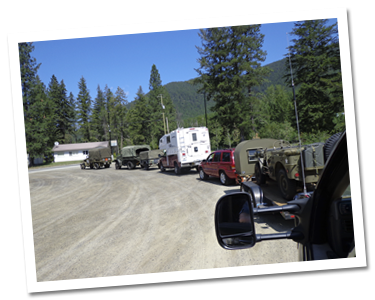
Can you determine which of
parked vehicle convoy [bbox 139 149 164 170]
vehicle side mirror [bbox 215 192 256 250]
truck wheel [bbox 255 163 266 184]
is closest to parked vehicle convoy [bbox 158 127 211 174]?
parked vehicle convoy [bbox 139 149 164 170]

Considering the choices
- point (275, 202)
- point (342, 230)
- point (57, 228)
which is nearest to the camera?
point (342, 230)

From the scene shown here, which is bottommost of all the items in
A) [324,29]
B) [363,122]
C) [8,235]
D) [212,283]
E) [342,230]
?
[212,283]

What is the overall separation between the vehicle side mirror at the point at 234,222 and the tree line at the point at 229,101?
1.32 m

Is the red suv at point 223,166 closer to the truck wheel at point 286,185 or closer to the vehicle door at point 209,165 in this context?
the vehicle door at point 209,165

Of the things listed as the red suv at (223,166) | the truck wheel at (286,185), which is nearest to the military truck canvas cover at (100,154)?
the red suv at (223,166)

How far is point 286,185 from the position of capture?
5.62 meters

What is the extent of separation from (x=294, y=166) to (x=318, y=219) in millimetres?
4096

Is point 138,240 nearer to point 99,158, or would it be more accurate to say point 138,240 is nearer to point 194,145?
point 194,145

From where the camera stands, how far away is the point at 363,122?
2125 mm

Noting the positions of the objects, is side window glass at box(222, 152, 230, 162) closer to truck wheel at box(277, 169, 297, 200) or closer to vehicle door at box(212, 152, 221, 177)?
vehicle door at box(212, 152, 221, 177)

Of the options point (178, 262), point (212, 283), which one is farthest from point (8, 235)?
point (178, 262)

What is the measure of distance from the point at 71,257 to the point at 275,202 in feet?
13.7

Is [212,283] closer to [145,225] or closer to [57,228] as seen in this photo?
[145,225]

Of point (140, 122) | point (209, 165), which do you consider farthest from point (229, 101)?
point (140, 122)
